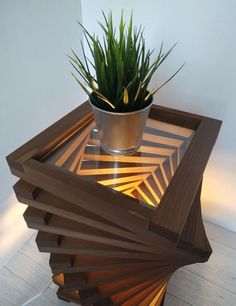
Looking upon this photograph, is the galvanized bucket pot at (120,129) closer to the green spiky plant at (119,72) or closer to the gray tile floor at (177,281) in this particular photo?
the green spiky plant at (119,72)

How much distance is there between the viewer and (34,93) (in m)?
0.88

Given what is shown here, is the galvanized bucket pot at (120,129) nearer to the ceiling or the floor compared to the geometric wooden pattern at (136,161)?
nearer to the ceiling

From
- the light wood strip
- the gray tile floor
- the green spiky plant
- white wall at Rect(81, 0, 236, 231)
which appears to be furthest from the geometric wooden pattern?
the gray tile floor

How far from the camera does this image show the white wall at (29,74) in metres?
0.75

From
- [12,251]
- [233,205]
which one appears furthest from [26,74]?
[233,205]

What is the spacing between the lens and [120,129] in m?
0.54

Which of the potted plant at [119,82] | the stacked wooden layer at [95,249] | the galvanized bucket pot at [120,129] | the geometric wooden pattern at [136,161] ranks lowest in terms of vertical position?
the stacked wooden layer at [95,249]

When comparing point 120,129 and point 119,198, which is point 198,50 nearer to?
point 120,129

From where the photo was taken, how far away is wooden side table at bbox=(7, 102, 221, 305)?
45 cm

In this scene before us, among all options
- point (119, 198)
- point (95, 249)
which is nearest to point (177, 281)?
point (95, 249)

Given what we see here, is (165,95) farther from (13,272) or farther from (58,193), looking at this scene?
(13,272)

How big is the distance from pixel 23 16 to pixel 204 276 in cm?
114

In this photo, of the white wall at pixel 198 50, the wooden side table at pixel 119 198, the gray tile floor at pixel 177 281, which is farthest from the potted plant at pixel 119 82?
the gray tile floor at pixel 177 281

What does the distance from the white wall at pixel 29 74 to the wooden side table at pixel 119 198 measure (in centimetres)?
26
